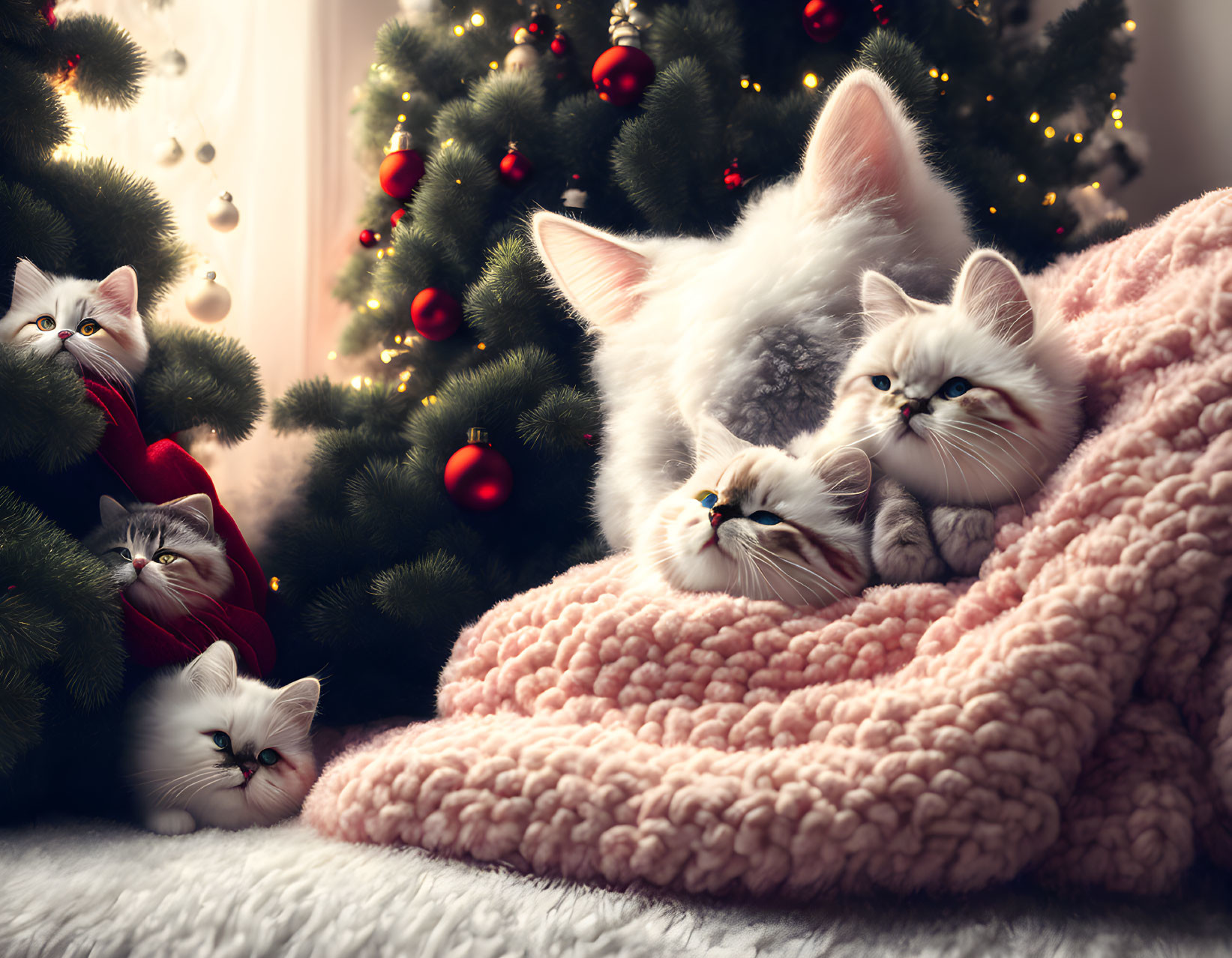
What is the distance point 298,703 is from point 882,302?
0.61 metres

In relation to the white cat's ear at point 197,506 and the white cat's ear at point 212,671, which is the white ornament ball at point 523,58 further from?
the white cat's ear at point 212,671

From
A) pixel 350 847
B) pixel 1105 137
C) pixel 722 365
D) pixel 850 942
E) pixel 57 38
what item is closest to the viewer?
pixel 850 942

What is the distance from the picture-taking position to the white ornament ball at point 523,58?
3.09 ft

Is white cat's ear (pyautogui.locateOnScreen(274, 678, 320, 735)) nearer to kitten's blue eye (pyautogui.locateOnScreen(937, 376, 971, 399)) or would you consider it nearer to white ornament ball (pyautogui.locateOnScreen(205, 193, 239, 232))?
kitten's blue eye (pyautogui.locateOnScreen(937, 376, 971, 399))

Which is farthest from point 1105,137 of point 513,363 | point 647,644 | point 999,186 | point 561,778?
point 561,778

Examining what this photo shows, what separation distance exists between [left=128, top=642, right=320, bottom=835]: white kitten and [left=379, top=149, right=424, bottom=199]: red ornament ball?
24.1 inches

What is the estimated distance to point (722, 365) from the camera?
61 centimetres

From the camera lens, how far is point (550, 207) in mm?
917

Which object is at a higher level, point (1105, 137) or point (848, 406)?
point (1105, 137)

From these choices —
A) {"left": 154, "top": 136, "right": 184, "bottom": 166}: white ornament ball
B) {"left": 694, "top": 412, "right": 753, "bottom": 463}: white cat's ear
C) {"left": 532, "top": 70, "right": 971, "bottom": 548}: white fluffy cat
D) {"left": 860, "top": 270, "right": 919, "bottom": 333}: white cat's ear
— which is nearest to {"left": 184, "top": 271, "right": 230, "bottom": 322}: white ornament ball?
{"left": 154, "top": 136, "right": 184, "bottom": 166}: white ornament ball

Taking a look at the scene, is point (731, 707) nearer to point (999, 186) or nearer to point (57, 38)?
point (999, 186)

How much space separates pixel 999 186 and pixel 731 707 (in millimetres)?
681

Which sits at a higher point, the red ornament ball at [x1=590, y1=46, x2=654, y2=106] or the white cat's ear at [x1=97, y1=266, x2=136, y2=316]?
the red ornament ball at [x1=590, y1=46, x2=654, y2=106]

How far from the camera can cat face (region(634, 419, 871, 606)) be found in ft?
1.73
